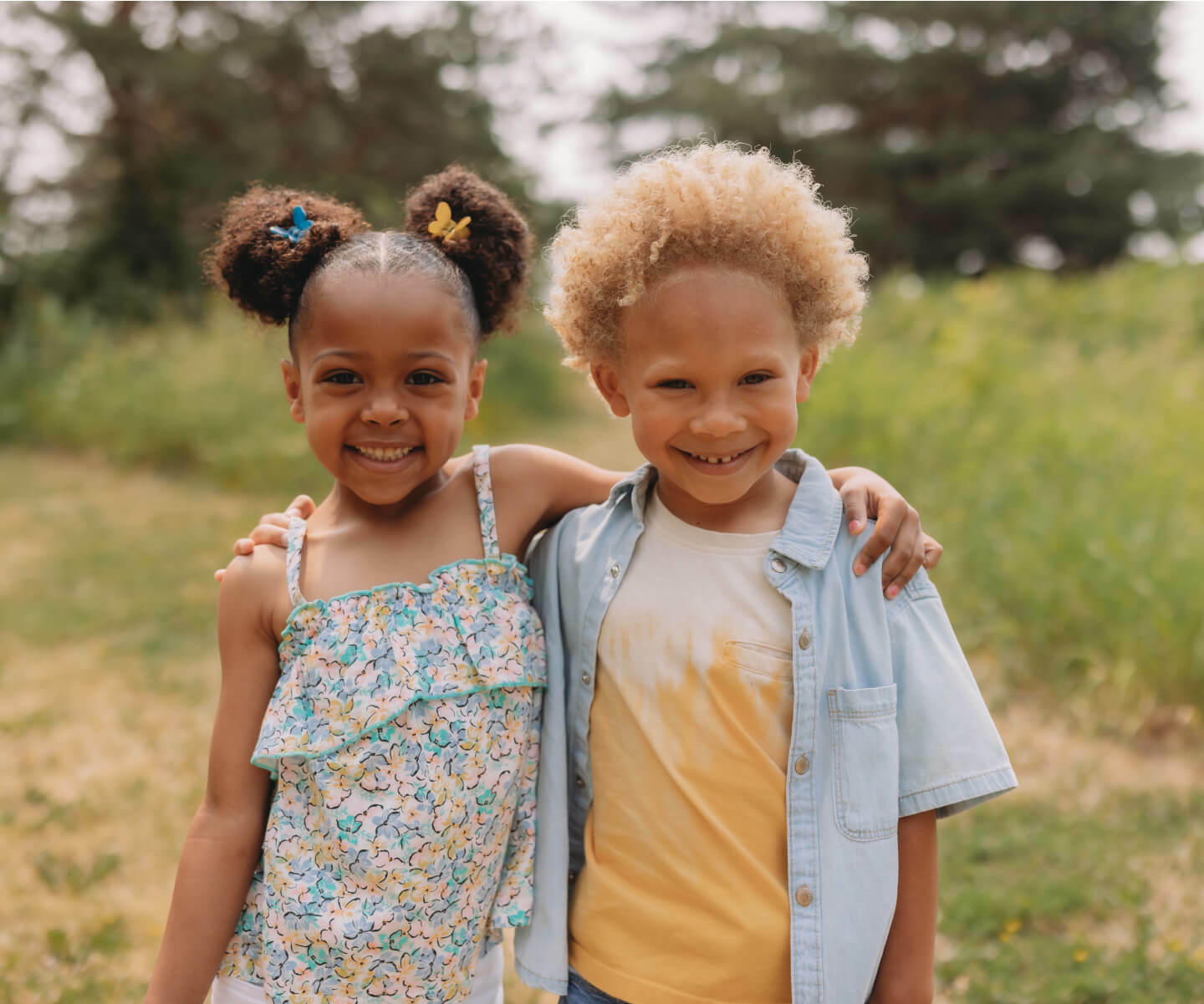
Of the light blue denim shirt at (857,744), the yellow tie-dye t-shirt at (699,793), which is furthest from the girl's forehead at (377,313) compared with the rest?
the light blue denim shirt at (857,744)

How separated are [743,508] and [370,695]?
2.04 feet

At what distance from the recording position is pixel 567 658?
170cm

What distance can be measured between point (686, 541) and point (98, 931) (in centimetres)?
219

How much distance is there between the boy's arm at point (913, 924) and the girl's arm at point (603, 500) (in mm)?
347

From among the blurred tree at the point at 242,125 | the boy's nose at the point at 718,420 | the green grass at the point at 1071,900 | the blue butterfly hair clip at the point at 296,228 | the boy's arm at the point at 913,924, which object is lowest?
the green grass at the point at 1071,900

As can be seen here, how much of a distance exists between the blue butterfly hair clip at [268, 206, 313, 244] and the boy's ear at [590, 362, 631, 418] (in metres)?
0.50

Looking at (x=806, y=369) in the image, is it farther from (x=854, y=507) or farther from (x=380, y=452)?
(x=380, y=452)

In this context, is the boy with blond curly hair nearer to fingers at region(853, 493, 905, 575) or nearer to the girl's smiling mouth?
fingers at region(853, 493, 905, 575)

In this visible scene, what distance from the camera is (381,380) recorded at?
5.23 ft

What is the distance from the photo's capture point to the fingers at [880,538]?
1539mm

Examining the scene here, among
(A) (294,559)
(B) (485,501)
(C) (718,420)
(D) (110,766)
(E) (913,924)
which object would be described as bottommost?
(D) (110,766)

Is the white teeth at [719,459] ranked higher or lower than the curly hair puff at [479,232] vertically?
lower

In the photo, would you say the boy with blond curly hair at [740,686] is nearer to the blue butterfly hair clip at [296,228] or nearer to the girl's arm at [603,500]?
the girl's arm at [603,500]

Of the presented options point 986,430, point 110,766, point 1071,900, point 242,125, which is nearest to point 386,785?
point 1071,900
